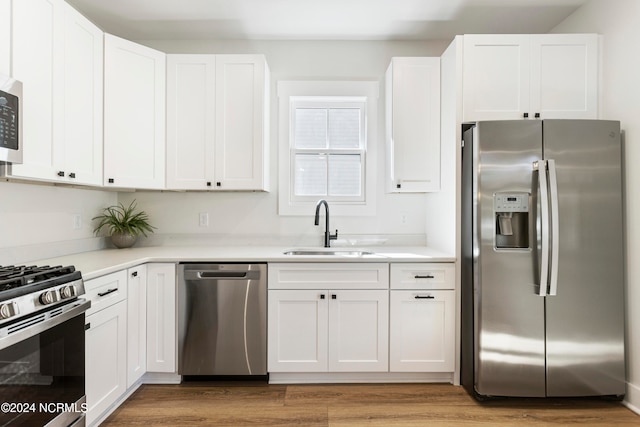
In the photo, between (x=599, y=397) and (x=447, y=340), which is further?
(x=447, y=340)

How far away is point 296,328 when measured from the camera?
2.56m

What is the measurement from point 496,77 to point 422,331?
69.9 inches

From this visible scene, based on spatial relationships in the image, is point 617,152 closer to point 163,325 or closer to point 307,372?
point 307,372

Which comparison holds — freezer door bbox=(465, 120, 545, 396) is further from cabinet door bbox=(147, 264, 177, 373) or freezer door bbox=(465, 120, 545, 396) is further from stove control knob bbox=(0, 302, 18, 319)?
stove control knob bbox=(0, 302, 18, 319)

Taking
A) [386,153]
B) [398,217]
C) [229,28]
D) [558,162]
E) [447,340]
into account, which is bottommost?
[447,340]

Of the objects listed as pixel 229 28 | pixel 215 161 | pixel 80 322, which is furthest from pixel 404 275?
pixel 229 28

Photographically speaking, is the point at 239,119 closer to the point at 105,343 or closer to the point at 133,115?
the point at 133,115

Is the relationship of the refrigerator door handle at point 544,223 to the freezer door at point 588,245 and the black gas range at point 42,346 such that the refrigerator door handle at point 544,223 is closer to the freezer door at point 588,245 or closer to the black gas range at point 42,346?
the freezer door at point 588,245

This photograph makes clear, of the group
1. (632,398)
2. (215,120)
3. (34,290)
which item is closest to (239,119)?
(215,120)

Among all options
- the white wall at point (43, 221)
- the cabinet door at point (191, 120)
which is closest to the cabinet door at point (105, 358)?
the white wall at point (43, 221)

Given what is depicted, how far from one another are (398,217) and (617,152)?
154 cm

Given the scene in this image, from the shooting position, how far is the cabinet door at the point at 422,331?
2.55m

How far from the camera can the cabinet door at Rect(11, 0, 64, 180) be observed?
184 cm

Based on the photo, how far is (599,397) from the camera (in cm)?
239
